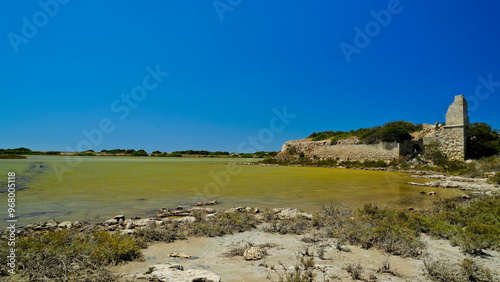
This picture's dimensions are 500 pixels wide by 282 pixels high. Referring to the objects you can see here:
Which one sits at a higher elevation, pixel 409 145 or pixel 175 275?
pixel 409 145

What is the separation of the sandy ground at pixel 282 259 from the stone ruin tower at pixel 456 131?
→ 24.8m

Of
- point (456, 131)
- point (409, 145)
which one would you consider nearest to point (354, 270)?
point (456, 131)

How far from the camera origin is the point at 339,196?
37.6 ft

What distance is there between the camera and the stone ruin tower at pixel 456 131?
24.4 m

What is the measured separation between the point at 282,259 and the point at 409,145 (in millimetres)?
32167

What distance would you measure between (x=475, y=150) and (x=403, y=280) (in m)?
28.8

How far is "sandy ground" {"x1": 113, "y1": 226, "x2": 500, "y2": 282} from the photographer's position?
363 centimetres

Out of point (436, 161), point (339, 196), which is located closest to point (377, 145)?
point (436, 161)

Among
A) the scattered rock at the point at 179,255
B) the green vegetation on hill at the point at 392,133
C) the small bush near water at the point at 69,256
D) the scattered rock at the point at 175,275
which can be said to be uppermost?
the green vegetation on hill at the point at 392,133

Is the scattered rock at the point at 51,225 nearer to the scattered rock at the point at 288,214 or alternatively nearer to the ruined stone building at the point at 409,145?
the scattered rock at the point at 288,214

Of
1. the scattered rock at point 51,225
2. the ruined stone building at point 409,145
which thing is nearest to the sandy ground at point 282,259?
the scattered rock at point 51,225

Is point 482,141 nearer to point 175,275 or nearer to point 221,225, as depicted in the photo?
point 221,225

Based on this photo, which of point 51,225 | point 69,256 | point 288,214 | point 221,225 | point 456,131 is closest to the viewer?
point 69,256

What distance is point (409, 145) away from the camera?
3094 cm
